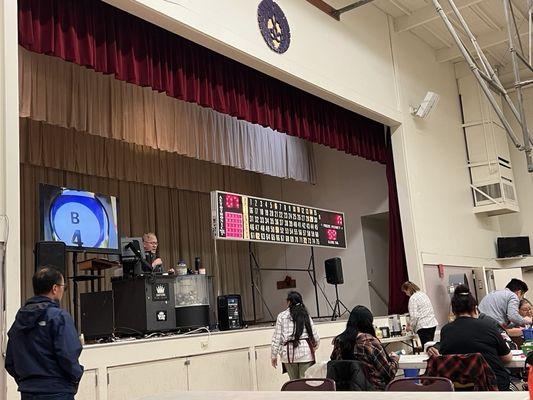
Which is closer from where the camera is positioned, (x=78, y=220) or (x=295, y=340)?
(x=295, y=340)

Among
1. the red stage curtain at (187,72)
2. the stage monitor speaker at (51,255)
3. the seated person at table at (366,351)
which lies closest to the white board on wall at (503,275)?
the red stage curtain at (187,72)

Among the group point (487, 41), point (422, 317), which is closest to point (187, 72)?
point (422, 317)

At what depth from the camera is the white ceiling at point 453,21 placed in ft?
28.9

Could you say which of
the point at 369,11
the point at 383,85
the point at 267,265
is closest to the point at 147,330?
the point at 383,85

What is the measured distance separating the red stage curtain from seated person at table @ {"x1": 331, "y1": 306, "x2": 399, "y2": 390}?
2.99 m

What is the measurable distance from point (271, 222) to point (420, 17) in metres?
4.04

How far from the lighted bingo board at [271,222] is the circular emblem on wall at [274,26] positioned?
173 cm

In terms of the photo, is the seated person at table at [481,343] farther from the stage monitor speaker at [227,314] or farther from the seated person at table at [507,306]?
the stage monitor speaker at [227,314]

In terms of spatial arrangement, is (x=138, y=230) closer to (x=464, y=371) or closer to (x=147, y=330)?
(x=147, y=330)

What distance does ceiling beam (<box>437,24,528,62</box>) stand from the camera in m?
9.83

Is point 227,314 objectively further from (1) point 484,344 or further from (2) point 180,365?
(1) point 484,344

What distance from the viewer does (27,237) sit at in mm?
8812

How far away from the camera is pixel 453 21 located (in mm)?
9531

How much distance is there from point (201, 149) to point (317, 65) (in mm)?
2301
